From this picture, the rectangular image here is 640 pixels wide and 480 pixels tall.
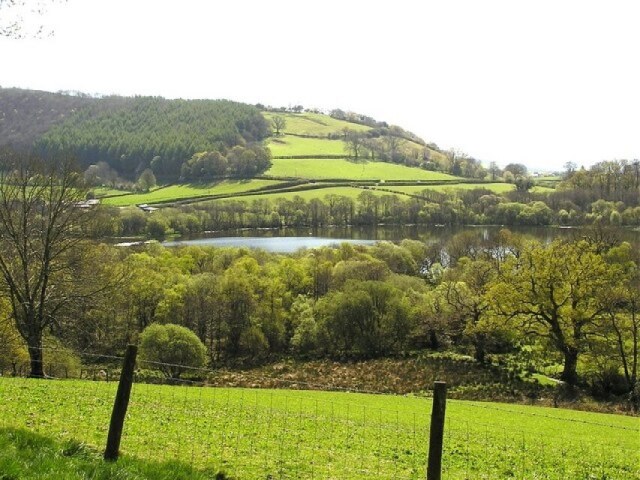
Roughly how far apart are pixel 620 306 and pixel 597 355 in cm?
1105

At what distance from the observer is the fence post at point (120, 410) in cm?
849

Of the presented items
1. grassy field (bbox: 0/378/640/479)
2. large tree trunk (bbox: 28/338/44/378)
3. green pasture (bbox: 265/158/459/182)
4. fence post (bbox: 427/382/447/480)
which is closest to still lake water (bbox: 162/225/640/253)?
green pasture (bbox: 265/158/459/182)

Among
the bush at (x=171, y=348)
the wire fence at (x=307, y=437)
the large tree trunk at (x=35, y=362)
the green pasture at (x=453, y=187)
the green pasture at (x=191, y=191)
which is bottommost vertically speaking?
the bush at (x=171, y=348)

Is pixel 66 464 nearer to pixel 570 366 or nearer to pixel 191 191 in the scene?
pixel 570 366

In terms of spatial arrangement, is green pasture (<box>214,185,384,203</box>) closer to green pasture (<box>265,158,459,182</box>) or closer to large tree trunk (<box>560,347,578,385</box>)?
green pasture (<box>265,158,459,182</box>)

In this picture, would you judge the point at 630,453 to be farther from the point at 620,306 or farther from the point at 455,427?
the point at 620,306

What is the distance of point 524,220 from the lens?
134875mm

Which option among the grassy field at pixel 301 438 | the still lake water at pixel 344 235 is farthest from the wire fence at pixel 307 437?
the still lake water at pixel 344 235

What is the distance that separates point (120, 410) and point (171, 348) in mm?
30783

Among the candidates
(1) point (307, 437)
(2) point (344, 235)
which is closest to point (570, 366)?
(1) point (307, 437)

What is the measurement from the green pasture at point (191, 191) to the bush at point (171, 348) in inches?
4416

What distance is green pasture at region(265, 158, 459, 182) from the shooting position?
173375 millimetres

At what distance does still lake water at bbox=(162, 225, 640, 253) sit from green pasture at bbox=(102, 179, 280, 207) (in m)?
28.8

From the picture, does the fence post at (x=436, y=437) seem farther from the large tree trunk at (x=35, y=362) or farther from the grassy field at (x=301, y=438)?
the large tree trunk at (x=35, y=362)
